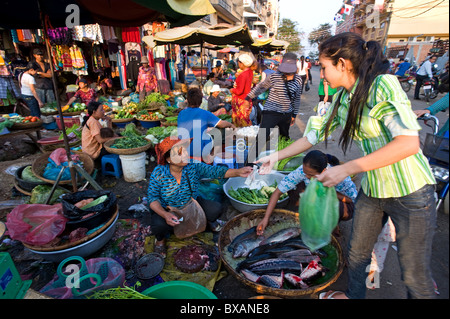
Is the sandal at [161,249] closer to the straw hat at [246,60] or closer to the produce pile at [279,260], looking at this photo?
the produce pile at [279,260]

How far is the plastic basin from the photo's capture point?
73.0 inches

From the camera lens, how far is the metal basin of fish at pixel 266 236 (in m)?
2.06

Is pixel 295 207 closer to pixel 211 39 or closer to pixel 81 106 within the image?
pixel 211 39

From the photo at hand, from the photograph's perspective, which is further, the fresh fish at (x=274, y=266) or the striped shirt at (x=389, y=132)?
the fresh fish at (x=274, y=266)

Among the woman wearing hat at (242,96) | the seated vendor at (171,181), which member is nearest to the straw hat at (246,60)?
the woman wearing hat at (242,96)

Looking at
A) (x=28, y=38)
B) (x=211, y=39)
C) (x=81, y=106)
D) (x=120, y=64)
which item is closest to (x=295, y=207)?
(x=211, y=39)

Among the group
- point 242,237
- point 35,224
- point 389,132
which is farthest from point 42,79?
point 389,132

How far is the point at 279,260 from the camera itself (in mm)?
2391

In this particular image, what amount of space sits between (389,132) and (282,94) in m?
3.32

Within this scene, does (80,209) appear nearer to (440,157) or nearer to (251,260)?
(251,260)

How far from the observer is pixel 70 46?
28.2 feet

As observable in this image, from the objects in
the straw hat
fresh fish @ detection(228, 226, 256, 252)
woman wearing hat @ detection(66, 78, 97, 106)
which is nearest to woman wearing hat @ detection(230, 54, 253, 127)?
the straw hat

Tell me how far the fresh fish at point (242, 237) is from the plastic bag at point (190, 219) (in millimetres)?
477

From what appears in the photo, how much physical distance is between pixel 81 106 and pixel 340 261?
8.33 m
